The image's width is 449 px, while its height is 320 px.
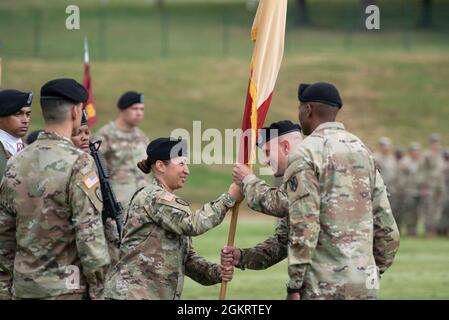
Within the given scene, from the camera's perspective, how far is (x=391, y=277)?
60.9 feet

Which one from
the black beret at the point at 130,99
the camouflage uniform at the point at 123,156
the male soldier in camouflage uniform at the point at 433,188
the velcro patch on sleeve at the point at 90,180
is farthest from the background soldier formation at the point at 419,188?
the velcro patch on sleeve at the point at 90,180

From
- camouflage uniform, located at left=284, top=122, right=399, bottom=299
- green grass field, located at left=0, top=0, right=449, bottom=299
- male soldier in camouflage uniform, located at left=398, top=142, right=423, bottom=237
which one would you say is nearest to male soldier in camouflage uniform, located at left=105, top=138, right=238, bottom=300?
camouflage uniform, located at left=284, top=122, right=399, bottom=299

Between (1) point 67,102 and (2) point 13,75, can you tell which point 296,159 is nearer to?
(1) point 67,102

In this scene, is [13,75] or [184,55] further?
[184,55]

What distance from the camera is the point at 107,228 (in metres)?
11.6

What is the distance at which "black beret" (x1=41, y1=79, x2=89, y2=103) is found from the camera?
857 centimetres

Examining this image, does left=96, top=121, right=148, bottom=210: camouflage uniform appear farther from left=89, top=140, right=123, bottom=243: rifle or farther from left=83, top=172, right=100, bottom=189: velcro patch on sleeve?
left=83, top=172, right=100, bottom=189: velcro patch on sleeve

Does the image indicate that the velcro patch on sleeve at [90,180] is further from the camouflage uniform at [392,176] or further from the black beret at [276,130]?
the camouflage uniform at [392,176]

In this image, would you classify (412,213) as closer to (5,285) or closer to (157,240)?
(157,240)

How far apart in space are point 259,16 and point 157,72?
137 feet

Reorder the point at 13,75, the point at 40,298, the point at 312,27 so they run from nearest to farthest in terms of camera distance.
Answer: the point at 40,298 → the point at 13,75 → the point at 312,27

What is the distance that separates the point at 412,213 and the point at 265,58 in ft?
68.5

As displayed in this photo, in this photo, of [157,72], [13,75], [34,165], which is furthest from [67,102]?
[157,72]

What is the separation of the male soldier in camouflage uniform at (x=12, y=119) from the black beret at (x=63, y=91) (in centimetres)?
212
